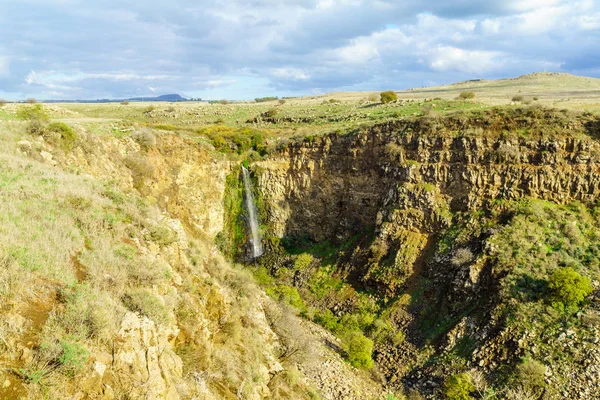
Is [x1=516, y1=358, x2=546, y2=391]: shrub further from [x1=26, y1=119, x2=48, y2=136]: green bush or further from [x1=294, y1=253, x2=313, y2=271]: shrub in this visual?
[x1=26, y1=119, x2=48, y2=136]: green bush

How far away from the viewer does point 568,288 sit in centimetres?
1802

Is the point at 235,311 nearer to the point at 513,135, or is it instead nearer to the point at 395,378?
the point at 395,378

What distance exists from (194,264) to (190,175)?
15.6m

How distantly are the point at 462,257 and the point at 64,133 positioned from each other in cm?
2545

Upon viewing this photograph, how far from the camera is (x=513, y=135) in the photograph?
24.3 m

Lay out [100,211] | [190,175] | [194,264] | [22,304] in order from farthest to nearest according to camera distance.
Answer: [190,175]
[194,264]
[100,211]
[22,304]

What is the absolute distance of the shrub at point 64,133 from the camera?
22.0m

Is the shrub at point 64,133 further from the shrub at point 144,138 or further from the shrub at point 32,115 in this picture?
the shrub at point 144,138

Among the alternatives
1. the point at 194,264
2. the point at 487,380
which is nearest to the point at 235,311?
the point at 194,264

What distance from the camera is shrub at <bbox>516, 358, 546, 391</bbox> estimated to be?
16.2 meters

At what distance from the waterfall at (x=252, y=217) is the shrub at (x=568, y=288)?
70.5 ft

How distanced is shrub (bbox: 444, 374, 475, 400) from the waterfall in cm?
1877

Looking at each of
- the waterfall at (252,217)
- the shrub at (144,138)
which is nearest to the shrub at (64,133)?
the shrub at (144,138)

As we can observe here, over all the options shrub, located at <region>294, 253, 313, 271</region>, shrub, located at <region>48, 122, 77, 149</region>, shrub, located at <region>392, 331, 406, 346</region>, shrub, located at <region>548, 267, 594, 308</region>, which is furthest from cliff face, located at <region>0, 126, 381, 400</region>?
shrub, located at <region>548, 267, 594, 308</region>
